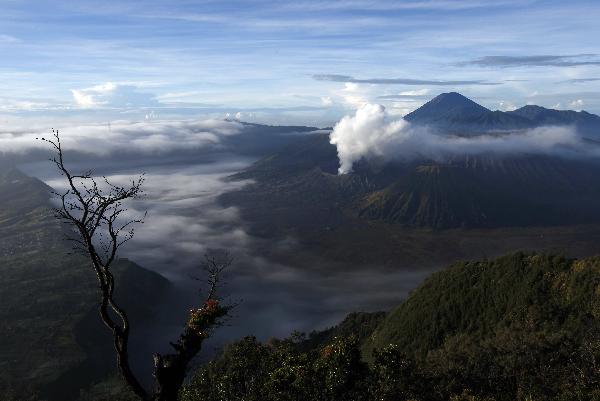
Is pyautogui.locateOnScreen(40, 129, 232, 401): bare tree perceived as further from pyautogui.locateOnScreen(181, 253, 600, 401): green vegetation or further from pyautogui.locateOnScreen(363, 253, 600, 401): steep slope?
pyautogui.locateOnScreen(363, 253, 600, 401): steep slope

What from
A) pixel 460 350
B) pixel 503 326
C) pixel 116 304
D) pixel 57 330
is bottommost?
pixel 57 330

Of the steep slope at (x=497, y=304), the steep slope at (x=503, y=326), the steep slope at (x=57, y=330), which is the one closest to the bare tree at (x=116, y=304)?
the steep slope at (x=503, y=326)

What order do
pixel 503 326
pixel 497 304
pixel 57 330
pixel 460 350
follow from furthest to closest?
1. pixel 57 330
2. pixel 497 304
3. pixel 503 326
4. pixel 460 350

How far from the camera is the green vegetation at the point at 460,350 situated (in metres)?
36.5

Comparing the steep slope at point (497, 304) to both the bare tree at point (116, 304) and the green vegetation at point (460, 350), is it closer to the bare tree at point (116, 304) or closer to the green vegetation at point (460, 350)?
the green vegetation at point (460, 350)

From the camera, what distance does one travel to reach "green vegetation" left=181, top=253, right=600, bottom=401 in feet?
120

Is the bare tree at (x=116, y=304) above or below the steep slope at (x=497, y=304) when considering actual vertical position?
above

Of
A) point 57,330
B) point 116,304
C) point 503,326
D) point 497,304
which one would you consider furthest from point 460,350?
point 57,330

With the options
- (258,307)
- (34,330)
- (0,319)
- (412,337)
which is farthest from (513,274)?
(0,319)

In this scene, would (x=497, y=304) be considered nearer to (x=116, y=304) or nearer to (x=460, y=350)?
(x=460, y=350)

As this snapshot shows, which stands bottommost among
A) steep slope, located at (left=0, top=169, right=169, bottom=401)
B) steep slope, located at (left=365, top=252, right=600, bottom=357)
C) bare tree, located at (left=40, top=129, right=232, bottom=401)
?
steep slope, located at (left=0, top=169, right=169, bottom=401)

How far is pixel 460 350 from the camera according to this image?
80438 millimetres

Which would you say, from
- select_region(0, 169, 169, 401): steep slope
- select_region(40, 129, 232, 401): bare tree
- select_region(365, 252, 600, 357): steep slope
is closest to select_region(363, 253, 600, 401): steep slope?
select_region(365, 252, 600, 357): steep slope

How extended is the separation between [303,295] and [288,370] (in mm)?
Answer: 161032
